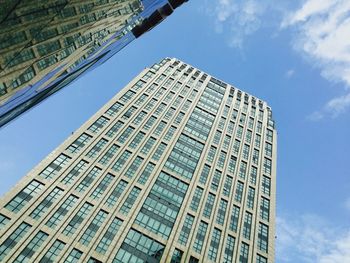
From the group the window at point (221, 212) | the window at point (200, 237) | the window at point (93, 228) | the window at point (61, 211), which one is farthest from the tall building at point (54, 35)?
the window at point (221, 212)

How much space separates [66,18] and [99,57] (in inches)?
825

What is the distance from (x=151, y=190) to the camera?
6259 centimetres

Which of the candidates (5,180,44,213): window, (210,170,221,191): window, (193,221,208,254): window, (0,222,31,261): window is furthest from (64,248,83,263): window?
(210,170,221,191): window

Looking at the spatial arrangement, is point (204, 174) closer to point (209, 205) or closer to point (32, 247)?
point (209, 205)

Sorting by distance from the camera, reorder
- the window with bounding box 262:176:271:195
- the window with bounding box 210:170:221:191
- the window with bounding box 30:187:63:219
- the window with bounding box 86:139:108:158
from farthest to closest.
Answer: the window with bounding box 262:176:271:195, the window with bounding box 210:170:221:191, the window with bounding box 86:139:108:158, the window with bounding box 30:187:63:219

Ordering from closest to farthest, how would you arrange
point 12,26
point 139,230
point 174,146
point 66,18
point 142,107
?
point 12,26 < point 66,18 < point 139,230 < point 174,146 < point 142,107

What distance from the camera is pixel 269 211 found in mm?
69938

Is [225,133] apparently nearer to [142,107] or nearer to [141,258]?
[142,107]

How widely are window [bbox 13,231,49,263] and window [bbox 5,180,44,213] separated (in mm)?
5007

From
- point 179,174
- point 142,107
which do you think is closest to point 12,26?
point 179,174

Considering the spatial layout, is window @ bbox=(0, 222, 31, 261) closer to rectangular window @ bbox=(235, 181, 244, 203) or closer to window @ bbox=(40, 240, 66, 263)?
window @ bbox=(40, 240, 66, 263)

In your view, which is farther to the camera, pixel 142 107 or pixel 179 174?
pixel 142 107

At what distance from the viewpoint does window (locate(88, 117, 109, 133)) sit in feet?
225

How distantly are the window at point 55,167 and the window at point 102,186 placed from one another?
6.73 m
